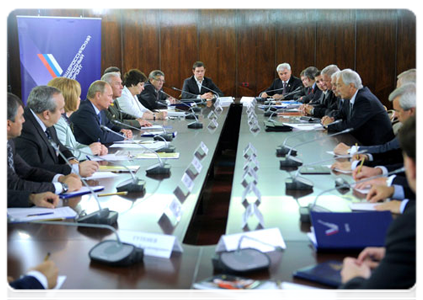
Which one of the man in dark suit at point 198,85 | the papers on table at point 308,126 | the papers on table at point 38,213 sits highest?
the man in dark suit at point 198,85

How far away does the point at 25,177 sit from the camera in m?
2.74

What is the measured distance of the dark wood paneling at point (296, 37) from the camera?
9562mm

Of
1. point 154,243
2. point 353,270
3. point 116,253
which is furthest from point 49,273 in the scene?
point 353,270

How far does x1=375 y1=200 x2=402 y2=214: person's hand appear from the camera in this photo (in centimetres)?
205

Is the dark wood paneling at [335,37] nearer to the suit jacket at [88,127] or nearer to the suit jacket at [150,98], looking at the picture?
the suit jacket at [150,98]

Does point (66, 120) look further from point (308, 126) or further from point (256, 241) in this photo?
point (256, 241)

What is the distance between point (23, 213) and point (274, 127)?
2.86m

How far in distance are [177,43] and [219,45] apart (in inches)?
29.4

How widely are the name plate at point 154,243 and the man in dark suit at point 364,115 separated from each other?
9.54ft

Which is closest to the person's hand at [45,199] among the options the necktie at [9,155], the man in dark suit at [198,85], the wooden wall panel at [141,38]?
the necktie at [9,155]

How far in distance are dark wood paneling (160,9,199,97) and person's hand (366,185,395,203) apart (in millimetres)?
7483

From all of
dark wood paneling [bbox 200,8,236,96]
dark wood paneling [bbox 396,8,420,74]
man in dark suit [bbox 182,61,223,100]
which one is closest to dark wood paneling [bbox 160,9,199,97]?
dark wood paneling [bbox 200,8,236,96]

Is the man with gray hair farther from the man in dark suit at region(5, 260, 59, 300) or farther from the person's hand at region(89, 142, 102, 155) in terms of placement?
the man in dark suit at region(5, 260, 59, 300)
